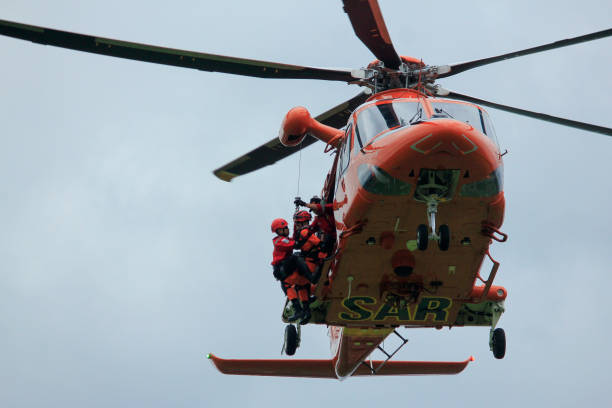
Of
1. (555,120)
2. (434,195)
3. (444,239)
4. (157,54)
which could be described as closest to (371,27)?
(434,195)

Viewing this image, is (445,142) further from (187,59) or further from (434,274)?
(187,59)

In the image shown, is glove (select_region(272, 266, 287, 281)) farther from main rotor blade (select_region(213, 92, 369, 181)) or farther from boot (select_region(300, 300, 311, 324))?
main rotor blade (select_region(213, 92, 369, 181))

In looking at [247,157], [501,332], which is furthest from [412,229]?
[247,157]

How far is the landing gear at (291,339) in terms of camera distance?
14906 millimetres

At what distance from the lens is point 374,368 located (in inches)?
734

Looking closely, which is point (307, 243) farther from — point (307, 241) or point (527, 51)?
point (527, 51)

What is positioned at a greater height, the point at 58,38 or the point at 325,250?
the point at 58,38

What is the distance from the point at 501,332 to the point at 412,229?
3287 mm

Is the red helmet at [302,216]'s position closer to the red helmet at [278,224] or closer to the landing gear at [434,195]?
the red helmet at [278,224]

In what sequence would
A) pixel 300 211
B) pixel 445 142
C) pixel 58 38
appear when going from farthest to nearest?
pixel 300 211
pixel 58 38
pixel 445 142

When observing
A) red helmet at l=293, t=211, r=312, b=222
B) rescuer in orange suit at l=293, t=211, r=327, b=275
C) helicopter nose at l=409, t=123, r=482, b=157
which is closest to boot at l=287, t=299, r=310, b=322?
rescuer in orange suit at l=293, t=211, r=327, b=275

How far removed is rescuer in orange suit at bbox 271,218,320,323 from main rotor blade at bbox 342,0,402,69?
10.8ft

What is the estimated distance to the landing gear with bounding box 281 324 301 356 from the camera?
14.9m

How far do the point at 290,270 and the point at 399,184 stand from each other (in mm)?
3086
